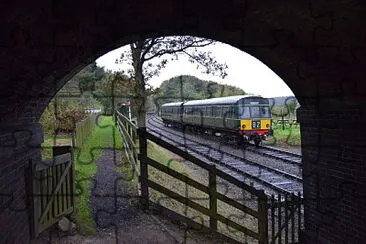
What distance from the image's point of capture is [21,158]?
423 centimetres

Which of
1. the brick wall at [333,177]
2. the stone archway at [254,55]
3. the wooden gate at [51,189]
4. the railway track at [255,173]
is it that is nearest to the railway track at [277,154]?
the railway track at [255,173]

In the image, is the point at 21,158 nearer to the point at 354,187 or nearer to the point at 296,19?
the point at 296,19

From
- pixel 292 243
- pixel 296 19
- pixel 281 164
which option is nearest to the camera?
pixel 296 19

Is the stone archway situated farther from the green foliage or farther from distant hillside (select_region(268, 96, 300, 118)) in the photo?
the green foliage

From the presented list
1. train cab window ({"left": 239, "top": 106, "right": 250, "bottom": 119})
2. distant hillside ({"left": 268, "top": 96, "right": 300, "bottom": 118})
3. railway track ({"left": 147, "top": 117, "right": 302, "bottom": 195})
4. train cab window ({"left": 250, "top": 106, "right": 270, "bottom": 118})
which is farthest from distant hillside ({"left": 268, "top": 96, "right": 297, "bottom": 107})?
train cab window ({"left": 250, "top": 106, "right": 270, "bottom": 118})

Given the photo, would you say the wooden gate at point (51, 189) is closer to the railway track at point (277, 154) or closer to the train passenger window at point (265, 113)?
the railway track at point (277, 154)

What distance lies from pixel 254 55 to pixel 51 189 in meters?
3.15

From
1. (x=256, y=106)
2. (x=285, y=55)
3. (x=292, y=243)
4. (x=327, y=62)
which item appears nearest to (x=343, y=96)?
(x=327, y=62)

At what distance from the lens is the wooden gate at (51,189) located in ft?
15.0

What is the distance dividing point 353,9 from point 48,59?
104 inches

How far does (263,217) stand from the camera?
5699 millimetres

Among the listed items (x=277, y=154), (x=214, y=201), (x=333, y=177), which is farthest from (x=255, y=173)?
(x=333, y=177)

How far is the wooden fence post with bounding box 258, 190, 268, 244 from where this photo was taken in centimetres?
565

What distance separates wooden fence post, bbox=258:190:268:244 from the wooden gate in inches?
108
